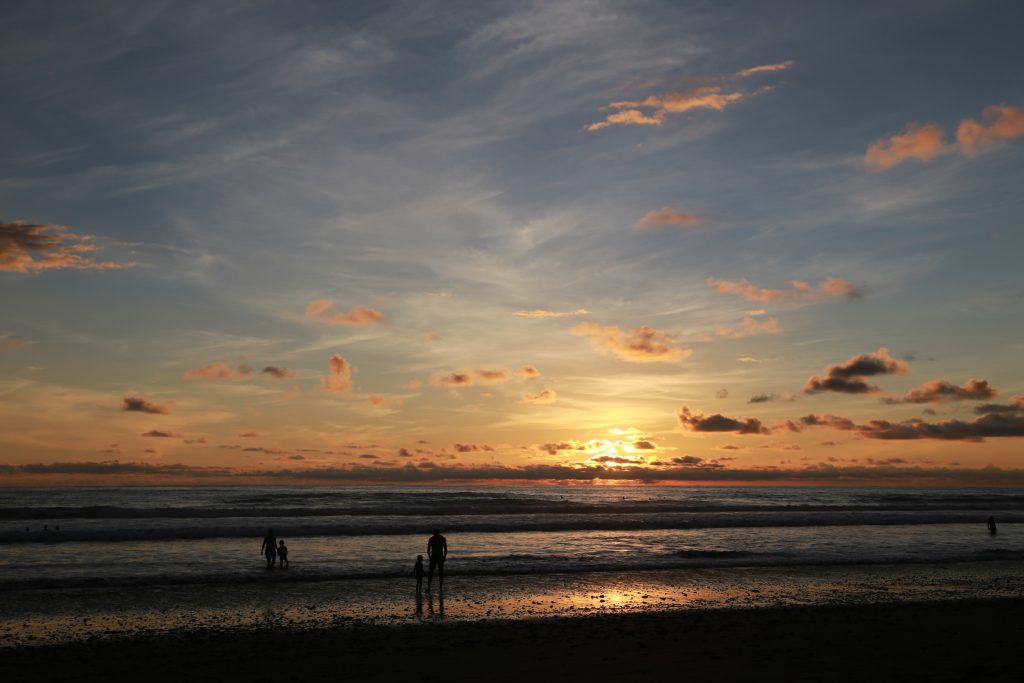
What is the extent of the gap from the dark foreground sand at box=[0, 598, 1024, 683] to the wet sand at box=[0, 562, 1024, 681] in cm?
7

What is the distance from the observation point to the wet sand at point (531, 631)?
14.1m

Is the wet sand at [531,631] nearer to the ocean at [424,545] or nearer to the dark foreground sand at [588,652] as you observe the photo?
the dark foreground sand at [588,652]

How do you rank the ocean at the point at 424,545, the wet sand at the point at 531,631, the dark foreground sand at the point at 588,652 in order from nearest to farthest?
the dark foreground sand at the point at 588,652 < the wet sand at the point at 531,631 < the ocean at the point at 424,545

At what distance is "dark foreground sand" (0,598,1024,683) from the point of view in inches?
540

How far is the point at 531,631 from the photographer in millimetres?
17844

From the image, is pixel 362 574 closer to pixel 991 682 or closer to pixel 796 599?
pixel 796 599

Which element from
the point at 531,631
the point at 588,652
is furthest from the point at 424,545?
the point at 588,652

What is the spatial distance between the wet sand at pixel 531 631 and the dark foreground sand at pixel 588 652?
2.6 inches

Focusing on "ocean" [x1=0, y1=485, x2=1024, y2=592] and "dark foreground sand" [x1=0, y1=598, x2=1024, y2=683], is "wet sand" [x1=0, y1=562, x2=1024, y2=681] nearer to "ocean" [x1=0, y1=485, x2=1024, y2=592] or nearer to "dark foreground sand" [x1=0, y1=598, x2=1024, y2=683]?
"dark foreground sand" [x1=0, y1=598, x2=1024, y2=683]

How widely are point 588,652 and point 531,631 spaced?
2.67 metres

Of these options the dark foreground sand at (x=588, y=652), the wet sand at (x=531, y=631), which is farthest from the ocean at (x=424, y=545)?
the dark foreground sand at (x=588, y=652)

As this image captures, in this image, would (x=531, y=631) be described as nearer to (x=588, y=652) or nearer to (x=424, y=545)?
(x=588, y=652)

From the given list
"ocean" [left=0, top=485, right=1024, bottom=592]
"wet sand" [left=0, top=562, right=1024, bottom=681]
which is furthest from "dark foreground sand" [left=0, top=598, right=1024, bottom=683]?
"ocean" [left=0, top=485, right=1024, bottom=592]

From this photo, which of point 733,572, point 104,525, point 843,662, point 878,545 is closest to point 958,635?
point 843,662
